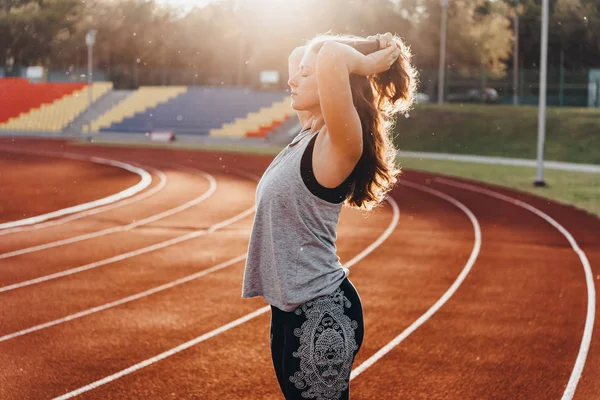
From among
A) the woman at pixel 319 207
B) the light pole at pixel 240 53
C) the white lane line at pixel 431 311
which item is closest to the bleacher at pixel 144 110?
the light pole at pixel 240 53

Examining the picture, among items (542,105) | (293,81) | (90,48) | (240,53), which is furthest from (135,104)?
(293,81)

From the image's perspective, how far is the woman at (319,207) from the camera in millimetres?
2424

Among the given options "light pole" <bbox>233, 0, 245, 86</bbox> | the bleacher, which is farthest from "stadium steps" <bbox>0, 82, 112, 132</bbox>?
"light pole" <bbox>233, 0, 245, 86</bbox>

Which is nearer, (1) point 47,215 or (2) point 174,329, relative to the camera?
(2) point 174,329

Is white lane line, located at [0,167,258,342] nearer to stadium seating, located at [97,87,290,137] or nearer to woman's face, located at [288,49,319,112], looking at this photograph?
woman's face, located at [288,49,319,112]

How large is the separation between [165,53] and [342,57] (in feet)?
213

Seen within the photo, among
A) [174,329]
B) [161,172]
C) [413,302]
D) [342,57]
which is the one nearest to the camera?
[342,57]

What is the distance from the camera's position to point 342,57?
7.85 ft

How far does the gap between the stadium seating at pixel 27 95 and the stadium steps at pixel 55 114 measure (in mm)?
363

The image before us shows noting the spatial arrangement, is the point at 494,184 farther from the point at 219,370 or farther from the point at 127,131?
the point at 127,131

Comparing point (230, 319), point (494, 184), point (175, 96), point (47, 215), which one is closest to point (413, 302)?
point (230, 319)

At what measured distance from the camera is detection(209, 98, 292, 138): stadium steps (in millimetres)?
38125

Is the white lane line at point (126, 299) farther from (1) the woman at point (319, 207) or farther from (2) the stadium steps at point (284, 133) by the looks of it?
(2) the stadium steps at point (284, 133)

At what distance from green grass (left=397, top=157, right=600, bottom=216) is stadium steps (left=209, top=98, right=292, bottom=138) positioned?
35.2ft
